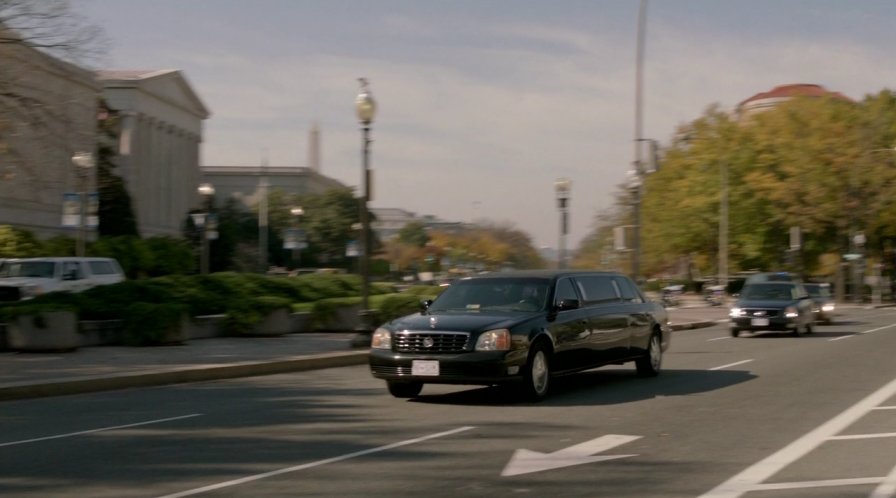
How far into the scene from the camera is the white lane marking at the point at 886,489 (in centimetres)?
851

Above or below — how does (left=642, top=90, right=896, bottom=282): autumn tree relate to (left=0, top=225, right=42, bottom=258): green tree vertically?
above

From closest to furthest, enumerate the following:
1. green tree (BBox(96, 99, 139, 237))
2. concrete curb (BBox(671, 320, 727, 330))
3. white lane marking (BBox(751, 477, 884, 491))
Result: white lane marking (BBox(751, 477, 884, 491))
concrete curb (BBox(671, 320, 727, 330))
green tree (BBox(96, 99, 139, 237))

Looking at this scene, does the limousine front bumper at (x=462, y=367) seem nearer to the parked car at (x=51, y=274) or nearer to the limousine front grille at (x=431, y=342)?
the limousine front grille at (x=431, y=342)

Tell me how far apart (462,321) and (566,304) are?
1.61 metres

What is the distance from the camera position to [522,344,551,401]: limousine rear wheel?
14.5 m

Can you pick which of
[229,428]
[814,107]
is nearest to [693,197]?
[814,107]

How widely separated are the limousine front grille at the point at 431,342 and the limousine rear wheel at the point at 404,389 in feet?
2.71

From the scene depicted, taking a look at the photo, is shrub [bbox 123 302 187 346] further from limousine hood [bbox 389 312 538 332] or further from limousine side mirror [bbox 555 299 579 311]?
limousine side mirror [bbox 555 299 579 311]

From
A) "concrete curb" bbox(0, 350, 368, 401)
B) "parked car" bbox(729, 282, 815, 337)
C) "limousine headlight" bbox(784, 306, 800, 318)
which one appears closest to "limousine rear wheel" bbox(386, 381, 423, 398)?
"concrete curb" bbox(0, 350, 368, 401)

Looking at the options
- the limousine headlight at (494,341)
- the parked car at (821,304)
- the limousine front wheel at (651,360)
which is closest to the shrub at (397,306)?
the limousine front wheel at (651,360)

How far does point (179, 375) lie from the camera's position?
700 inches

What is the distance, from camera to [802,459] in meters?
10.3

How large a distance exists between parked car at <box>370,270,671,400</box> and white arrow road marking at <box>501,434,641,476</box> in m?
3.03

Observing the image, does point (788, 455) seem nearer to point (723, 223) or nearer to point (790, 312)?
point (790, 312)
